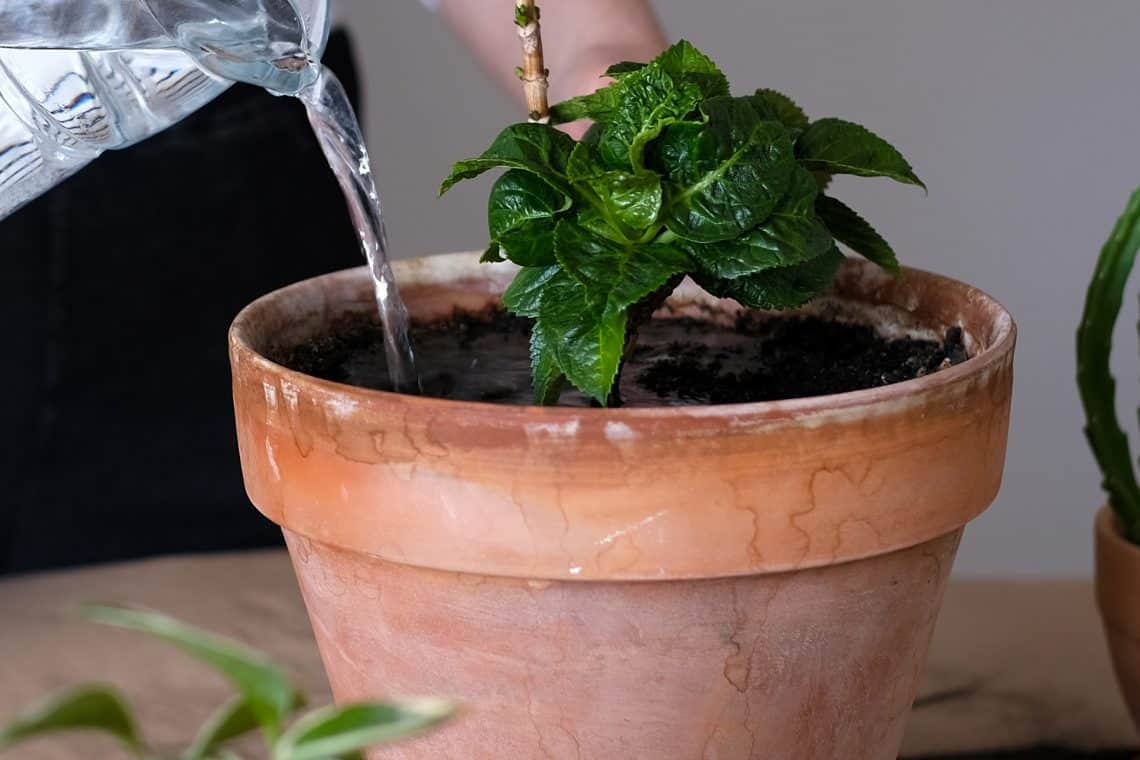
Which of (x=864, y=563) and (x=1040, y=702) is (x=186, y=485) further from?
(x=864, y=563)

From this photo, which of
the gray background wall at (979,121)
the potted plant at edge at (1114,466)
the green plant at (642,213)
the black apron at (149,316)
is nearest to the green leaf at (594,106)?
the green plant at (642,213)

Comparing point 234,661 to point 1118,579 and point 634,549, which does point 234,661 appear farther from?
point 1118,579

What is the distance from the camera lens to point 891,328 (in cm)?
57

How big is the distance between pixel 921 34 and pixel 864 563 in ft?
5.83

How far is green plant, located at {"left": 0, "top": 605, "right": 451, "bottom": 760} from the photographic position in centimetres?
17

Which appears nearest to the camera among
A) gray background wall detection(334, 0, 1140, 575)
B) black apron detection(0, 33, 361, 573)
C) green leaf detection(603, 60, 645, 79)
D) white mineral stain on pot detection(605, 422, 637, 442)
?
white mineral stain on pot detection(605, 422, 637, 442)

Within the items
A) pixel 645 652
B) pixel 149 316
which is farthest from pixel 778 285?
pixel 149 316

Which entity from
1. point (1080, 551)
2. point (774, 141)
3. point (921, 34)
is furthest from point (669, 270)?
point (1080, 551)

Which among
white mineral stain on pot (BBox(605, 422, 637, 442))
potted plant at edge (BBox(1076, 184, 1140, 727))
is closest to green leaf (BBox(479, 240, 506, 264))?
white mineral stain on pot (BBox(605, 422, 637, 442))

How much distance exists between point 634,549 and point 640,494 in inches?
0.7

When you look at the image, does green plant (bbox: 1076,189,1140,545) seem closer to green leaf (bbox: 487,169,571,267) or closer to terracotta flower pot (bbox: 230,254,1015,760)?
terracotta flower pot (bbox: 230,254,1015,760)

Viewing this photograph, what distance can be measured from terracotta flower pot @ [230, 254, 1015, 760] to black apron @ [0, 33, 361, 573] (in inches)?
38.2

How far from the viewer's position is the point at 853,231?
519 mm

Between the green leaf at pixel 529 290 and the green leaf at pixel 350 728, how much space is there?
286 millimetres
